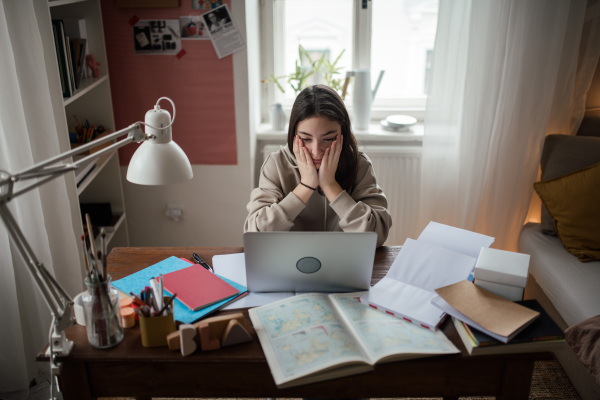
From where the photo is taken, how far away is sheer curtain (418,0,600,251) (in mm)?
2215

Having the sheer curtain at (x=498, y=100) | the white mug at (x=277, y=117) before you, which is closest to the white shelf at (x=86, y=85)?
the white mug at (x=277, y=117)

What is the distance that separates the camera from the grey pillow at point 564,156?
2.16 metres

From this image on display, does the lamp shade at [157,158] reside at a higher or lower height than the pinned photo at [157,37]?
lower

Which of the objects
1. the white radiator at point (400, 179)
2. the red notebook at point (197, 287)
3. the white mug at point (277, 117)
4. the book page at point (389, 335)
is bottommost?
the white radiator at point (400, 179)

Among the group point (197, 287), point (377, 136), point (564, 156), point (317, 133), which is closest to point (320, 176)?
point (317, 133)

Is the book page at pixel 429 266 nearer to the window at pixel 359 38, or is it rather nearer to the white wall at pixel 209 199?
the white wall at pixel 209 199

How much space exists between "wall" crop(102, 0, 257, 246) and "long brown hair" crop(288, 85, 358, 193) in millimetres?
881

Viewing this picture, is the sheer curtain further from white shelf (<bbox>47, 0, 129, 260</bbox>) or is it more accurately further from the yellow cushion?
white shelf (<bbox>47, 0, 129, 260</bbox>)

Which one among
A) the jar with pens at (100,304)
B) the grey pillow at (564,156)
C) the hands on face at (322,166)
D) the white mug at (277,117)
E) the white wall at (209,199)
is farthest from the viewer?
the white mug at (277,117)

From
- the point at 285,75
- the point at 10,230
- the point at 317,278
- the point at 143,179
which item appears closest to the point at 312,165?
the point at 317,278

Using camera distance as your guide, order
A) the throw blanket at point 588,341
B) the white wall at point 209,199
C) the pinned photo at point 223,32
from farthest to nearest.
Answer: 1. the white wall at point 209,199
2. the pinned photo at point 223,32
3. the throw blanket at point 588,341

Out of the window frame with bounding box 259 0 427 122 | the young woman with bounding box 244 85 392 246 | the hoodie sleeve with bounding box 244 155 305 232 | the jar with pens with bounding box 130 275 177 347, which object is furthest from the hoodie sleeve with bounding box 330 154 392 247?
the window frame with bounding box 259 0 427 122

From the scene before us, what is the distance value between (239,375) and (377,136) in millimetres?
1807

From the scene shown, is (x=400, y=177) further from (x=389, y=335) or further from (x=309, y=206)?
(x=389, y=335)
